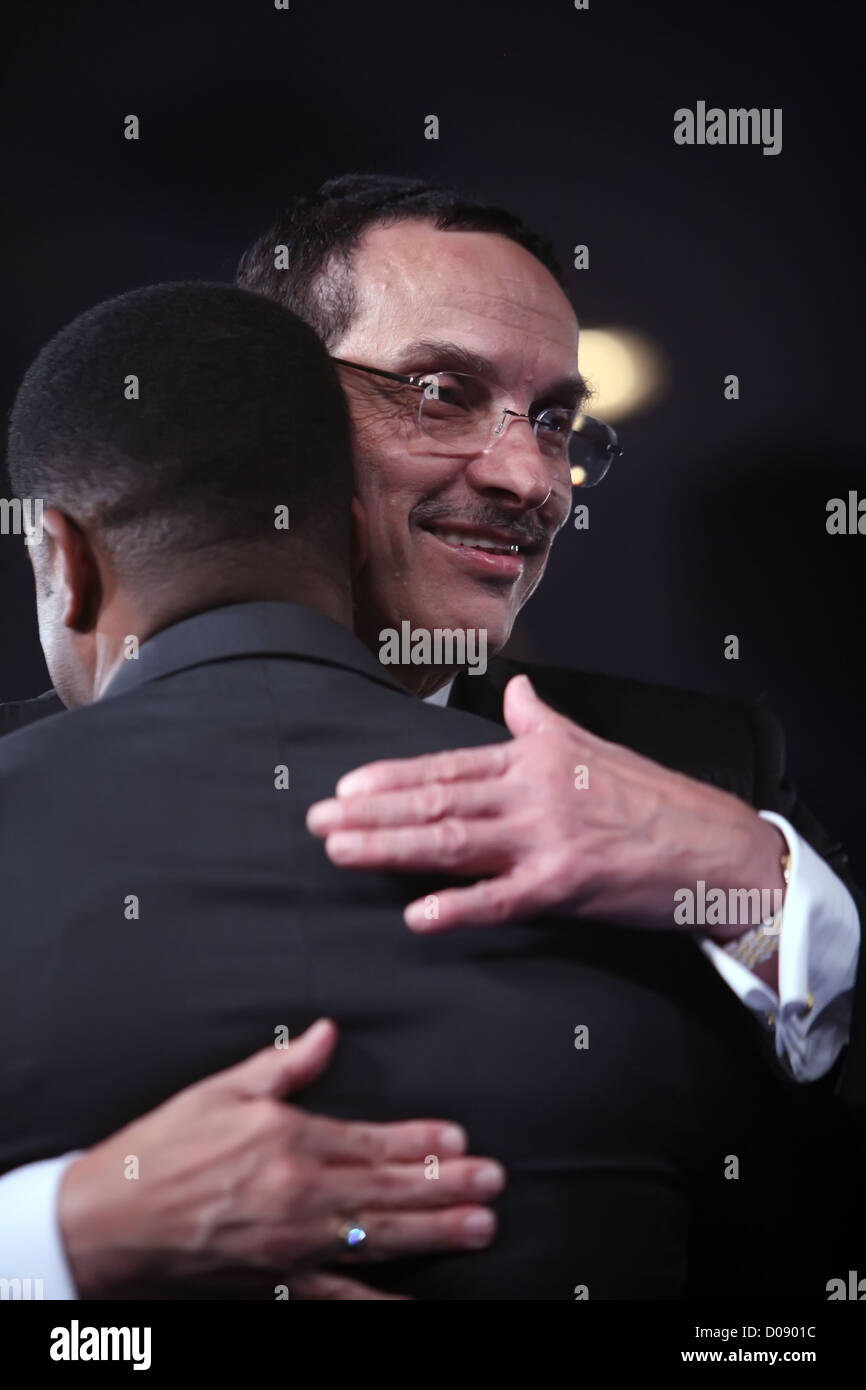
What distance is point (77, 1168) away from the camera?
3.22 ft

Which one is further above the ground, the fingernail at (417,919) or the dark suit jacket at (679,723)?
the dark suit jacket at (679,723)

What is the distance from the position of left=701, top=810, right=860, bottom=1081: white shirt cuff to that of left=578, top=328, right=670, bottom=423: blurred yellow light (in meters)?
0.95

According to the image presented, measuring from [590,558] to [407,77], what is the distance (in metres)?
0.77

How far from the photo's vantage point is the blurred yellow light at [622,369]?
7.06 feet

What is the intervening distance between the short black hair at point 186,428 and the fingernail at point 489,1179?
0.52 metres

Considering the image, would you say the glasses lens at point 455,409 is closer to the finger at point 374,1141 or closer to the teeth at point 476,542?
the teeth at point 476,542

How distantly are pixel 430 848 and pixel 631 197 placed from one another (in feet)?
4.93

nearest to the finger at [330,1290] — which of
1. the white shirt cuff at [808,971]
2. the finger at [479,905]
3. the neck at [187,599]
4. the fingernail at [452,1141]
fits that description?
the fingernail at [452,1141]

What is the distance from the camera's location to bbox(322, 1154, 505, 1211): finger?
3.23ft

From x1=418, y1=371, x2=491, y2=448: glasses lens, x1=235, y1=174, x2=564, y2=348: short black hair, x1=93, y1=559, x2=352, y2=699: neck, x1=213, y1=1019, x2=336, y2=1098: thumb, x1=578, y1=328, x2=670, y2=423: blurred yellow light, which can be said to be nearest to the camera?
x1=213, y1=1019, x2=336, y2=1098: thumb

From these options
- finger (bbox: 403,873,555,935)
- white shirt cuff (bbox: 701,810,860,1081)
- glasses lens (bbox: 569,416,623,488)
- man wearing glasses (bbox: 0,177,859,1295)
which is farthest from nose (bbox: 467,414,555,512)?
finger (bbox: 403,873,555,935)

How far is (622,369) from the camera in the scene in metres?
2.19

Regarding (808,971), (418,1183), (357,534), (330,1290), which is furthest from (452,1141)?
(357,534)

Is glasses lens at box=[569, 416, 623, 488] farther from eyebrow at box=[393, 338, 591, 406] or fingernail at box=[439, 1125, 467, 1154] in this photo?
fingernail at box=[439, 1125, 467, 1154]
